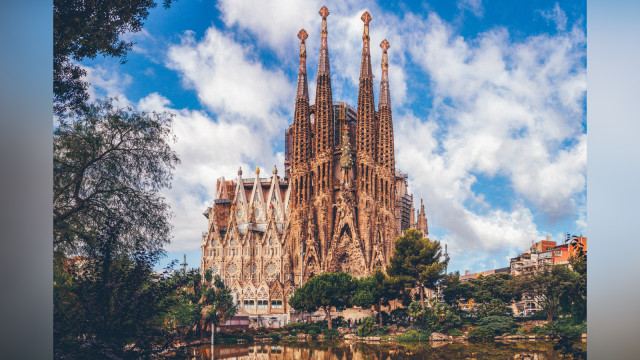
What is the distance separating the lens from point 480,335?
18.2m

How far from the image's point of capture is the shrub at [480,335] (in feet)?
58.9

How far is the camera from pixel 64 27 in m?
8.15

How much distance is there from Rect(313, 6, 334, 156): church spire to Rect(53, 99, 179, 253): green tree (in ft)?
82.8

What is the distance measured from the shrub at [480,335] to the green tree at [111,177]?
12837 mm

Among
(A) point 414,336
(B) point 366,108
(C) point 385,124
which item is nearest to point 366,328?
(A) point 414,336

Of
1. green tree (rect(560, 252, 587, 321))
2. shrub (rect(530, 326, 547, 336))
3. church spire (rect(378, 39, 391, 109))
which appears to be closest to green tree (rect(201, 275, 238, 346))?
shrub (rect(530, 326, 547, 336))

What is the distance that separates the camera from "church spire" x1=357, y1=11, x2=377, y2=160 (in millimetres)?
34406

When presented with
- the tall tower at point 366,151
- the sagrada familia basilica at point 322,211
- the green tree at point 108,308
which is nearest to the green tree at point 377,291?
the sagrada familia basilica at point 322,211

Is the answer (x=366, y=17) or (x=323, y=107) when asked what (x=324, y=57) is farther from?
(x=366, y=17)

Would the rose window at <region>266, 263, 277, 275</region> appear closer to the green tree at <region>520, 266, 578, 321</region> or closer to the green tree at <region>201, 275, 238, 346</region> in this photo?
the green tree at <region>201, 275, 238, 346</region>

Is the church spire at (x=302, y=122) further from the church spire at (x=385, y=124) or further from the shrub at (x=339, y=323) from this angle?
the shrub at (x=339, y=323)
